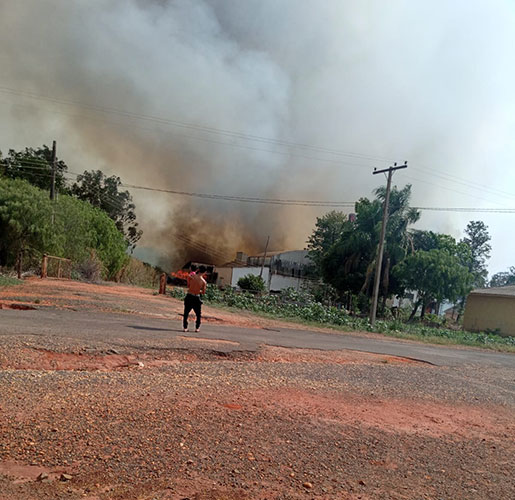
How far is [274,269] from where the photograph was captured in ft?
179

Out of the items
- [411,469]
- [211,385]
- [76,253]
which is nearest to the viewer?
[411,469]

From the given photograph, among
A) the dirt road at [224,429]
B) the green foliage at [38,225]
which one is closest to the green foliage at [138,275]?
the green foliage at [38,225]

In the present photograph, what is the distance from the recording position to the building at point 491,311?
32.4 meters

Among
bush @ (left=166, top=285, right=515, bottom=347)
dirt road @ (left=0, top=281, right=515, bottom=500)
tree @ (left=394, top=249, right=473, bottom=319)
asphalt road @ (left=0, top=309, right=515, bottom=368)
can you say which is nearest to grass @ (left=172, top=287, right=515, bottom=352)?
bush @ (left=166, top=285, right=515, bottom=347)

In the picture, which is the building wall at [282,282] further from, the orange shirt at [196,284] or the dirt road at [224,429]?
the dirt road at [224,429]

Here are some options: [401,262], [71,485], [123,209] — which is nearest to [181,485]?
[71,485]

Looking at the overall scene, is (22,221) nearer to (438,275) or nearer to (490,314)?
(438,275)

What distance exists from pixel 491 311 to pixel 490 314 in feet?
0.77

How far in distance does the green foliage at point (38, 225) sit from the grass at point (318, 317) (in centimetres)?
936

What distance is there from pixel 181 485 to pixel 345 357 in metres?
7.91

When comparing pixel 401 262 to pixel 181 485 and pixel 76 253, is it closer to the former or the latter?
pixel 76 253

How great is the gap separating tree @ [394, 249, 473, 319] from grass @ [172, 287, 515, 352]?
291 inches

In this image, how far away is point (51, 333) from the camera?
8.09 meters

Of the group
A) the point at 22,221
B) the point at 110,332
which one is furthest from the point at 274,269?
the point at 110,332
